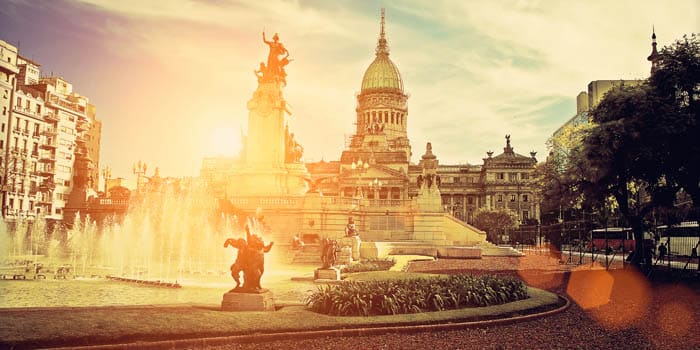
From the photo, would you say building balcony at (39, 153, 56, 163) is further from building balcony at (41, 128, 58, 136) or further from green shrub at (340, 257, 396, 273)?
green shrub at (340, 257, 396, 273)

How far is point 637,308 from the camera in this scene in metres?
18.1

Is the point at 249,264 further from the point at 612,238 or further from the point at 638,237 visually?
the point at 612,238

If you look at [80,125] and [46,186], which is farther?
[80,125]

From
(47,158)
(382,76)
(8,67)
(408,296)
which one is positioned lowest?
(408,296)

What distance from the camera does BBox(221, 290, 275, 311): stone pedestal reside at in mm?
15750

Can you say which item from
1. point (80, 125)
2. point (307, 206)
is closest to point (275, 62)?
point (307, 206)

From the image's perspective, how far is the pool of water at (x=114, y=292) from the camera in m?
18.0

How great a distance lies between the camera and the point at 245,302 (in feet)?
52.0

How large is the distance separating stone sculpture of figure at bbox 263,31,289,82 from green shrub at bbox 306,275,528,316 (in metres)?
33.0

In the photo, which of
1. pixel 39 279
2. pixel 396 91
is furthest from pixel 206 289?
pixel 396 91

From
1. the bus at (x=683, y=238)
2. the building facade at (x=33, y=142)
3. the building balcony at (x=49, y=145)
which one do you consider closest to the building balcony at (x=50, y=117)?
the building facade at (x=33, y=142)

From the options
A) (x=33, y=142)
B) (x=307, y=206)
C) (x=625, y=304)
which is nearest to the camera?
(x=625, y=304)

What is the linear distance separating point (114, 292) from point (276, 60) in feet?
105

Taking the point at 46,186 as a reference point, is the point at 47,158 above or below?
above
